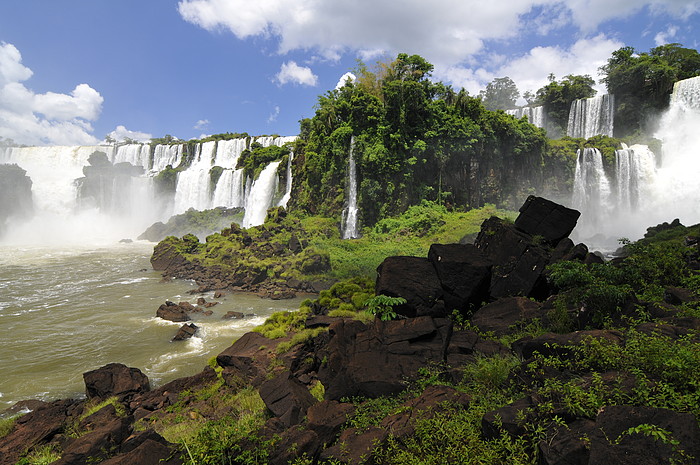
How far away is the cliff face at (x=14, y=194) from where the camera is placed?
47.9 m

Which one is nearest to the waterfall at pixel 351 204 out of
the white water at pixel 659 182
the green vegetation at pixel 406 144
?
the green vegetation at pixel 406 144

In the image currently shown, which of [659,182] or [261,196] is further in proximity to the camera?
[261,196]

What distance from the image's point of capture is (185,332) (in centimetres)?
1368

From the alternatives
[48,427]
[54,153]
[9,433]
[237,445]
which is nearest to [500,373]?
[237,445]

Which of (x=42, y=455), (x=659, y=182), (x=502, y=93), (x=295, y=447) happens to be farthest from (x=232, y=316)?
(x=502, y=93)

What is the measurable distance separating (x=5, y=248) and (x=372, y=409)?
53029mm

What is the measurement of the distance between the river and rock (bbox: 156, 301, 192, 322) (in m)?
0.33

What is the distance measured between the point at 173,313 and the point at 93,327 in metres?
3.35

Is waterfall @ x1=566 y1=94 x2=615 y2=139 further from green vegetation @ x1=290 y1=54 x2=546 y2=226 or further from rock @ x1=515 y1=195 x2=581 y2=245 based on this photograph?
rock @ x1=515 y1=195 x2=581 y2=245

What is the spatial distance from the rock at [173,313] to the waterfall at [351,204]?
682 inches

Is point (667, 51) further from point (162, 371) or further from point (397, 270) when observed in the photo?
point (162, 371)

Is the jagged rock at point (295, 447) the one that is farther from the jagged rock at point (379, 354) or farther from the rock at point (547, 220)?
the rock at point (547, 220)

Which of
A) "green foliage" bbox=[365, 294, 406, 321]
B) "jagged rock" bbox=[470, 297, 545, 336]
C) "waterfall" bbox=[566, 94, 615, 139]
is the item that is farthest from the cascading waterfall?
"waterfall" bbox=[566, 94, 615, 139]

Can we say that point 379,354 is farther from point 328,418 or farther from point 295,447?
point 295,447
